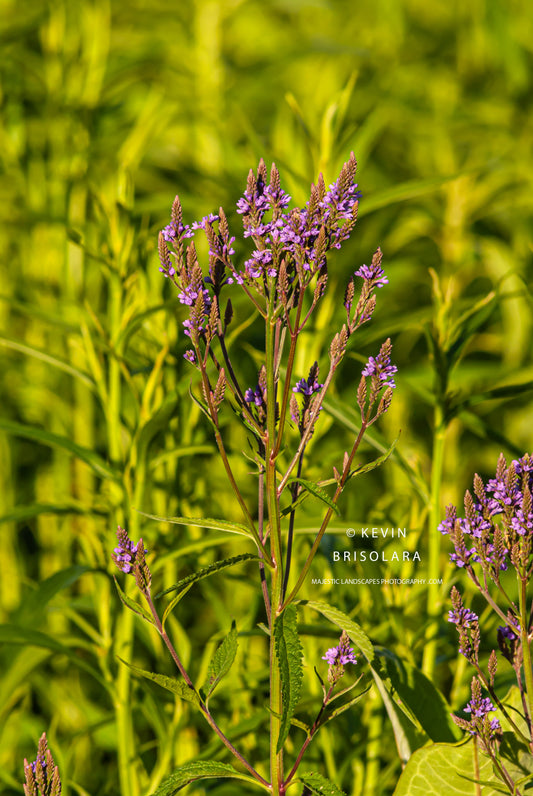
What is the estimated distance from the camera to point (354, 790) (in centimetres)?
98

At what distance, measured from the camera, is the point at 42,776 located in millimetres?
593

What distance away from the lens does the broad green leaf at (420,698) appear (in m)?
0.72

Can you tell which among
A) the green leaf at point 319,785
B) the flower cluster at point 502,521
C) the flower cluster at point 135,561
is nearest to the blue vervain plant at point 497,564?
the flower cluster at point 502,521

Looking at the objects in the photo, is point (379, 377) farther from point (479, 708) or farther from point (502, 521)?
point (479, 708)

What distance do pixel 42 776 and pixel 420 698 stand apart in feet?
1.13

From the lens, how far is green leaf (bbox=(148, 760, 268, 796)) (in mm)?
573

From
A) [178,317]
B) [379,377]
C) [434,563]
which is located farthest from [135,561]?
[178,317]

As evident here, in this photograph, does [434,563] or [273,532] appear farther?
[434,563]

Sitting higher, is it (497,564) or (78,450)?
(78,450)

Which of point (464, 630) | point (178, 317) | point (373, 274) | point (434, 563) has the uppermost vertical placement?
point (178, 317)

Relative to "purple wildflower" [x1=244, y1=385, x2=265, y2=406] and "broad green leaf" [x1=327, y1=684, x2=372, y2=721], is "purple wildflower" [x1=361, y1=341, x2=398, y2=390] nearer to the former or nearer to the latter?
"purple wildflower" [x1=244, y1=385, x2=265, y2=406]

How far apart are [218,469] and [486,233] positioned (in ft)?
3.20

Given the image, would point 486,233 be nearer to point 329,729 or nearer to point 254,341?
point 254,341

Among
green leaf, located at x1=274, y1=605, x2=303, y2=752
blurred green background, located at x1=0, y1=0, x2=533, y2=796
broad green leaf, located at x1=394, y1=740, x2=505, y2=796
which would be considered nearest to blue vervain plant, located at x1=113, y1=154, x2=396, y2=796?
green leaf, located at x1=274, y1=605, x2=303, y2=752
